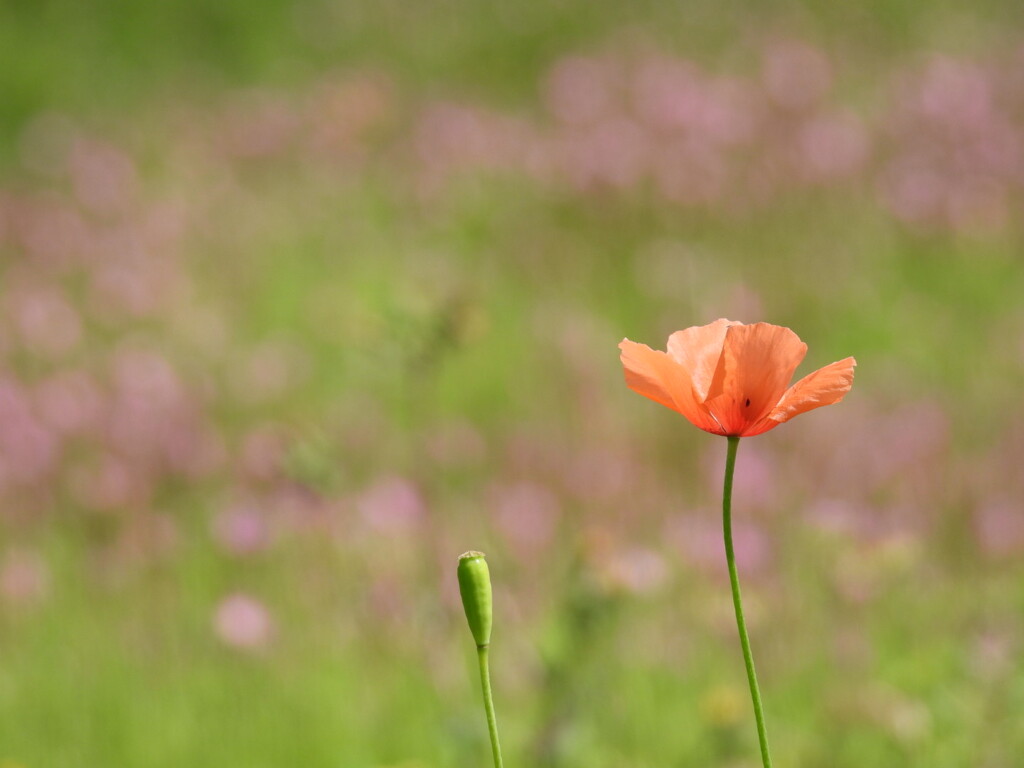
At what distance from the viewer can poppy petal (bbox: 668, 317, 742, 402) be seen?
0.94 metres

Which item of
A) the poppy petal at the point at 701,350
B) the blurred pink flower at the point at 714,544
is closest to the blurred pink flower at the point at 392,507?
the blurred pink flower at the point at 714,544

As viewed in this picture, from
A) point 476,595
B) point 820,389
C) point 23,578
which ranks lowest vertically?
point 476,595

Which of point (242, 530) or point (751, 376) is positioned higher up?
point (242, 530)

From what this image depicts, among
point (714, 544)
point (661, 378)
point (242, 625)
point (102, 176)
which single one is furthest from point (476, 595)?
point (102, 176)

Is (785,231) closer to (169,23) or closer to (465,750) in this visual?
(465,750)

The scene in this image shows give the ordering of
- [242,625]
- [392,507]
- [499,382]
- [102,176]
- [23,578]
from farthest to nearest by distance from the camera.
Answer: [102,176] < [499,382] < [392,507] < [23,578] < [242,625]

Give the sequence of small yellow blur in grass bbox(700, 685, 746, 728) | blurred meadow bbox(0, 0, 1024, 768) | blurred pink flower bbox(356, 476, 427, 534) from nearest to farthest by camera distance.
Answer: small yellow blur in grass bbox(700, 685, 746, 728) → blurred meadow bbox(0, 0, 1024, 768) → blurred pink flower bbox(356, 476, 427, 534)

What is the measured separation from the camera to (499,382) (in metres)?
3.98

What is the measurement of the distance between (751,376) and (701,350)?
6 cm

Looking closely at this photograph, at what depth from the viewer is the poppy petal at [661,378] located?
890 millimetres

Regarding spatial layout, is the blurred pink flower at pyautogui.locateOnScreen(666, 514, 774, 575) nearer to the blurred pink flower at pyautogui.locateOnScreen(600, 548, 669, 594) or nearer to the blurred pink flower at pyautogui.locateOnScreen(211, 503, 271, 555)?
the blurred pink flower at pyautogui.locateOnScreen(600, 548, 669, 594)

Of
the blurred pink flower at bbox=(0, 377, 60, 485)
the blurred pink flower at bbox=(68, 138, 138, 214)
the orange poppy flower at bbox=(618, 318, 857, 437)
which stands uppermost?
the blurred pink flower at bbox=(68, 138, 138, 214)

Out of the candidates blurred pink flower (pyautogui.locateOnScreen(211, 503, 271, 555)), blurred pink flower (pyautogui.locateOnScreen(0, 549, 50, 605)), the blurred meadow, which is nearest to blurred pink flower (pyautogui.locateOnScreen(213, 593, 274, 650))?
the blurred meadow

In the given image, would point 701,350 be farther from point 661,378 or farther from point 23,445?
point 23,445
